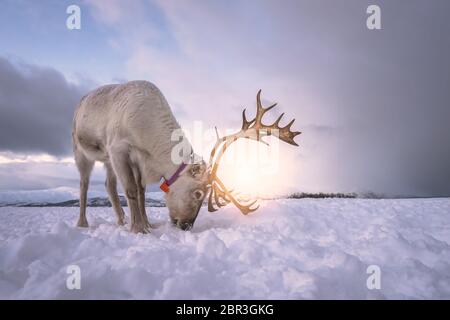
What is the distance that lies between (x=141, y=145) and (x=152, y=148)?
20 centimetres

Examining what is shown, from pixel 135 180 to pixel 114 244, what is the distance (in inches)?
83.7

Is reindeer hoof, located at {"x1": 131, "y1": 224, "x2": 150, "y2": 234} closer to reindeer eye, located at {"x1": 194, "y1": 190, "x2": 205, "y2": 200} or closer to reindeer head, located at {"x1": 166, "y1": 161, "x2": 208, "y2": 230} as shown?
reindeer head, located at {"x1": 166, "y1": 161, "x2": 208, "y2": 230}

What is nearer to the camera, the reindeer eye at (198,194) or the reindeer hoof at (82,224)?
the reindeer eye at (198,194)

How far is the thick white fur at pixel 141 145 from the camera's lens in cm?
491

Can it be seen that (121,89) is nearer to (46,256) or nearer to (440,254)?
(46,256)

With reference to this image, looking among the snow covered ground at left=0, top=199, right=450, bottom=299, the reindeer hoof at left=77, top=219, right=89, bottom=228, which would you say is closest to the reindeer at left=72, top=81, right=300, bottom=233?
the snow covered ground at left=0, top=199, right=450, bottom=299

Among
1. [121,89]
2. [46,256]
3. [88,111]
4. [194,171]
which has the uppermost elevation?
[121,89]

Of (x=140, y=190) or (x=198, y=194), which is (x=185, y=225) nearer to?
(x=198, y=194)

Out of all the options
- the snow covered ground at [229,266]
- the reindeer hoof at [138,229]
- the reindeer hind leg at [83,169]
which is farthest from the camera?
the reindeer hind leg at [83,169]

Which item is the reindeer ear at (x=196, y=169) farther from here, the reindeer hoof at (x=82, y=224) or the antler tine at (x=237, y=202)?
the reindeer hoof at (x=82, y=224)

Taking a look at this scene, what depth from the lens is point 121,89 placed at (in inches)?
223

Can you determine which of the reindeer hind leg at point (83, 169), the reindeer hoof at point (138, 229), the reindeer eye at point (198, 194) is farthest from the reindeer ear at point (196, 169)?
the reindeer hind leg at point (83, 169)

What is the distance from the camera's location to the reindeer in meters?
4.93
